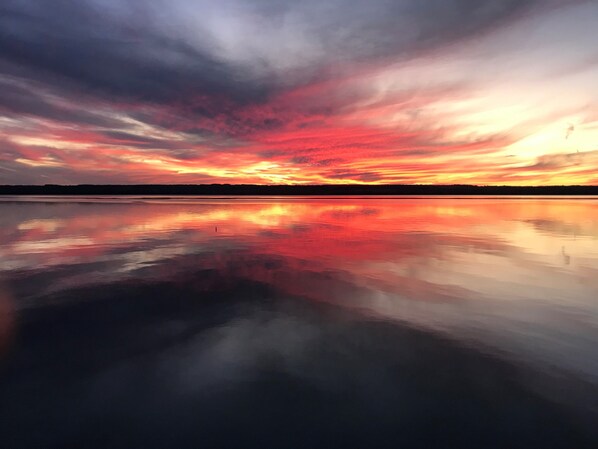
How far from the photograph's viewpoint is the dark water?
5059mm

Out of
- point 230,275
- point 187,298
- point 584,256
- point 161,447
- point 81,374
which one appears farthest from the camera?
point 584,256

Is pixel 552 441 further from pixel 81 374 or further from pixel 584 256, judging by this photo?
pixel 584 256

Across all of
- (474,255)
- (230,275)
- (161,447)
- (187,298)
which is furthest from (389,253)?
(161,447)

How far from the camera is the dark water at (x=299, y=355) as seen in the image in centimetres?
506

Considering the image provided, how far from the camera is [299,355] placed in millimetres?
7031

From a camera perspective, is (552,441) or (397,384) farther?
(397,384)

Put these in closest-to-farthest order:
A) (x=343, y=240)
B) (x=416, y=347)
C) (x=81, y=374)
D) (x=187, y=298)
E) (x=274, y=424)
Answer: (x=274, y=424) < (x=81, y=374) < (x=416, y=347) < (x=187, y=298) < (x=343, y=240)

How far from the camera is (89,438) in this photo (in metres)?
4.87

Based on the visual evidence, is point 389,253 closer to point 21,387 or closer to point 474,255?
point 474,255

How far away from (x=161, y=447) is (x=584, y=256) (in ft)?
61.7

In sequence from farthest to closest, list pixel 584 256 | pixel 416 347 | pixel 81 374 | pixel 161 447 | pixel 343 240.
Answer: pixel 343 240, pixel 584 256, pixel 416 347, pixel 81 374, pixel 161 447

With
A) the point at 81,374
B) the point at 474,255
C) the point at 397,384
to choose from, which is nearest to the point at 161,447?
the point at 81,374

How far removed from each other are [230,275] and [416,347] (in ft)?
24.7

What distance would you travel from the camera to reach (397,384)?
19.9 ft
